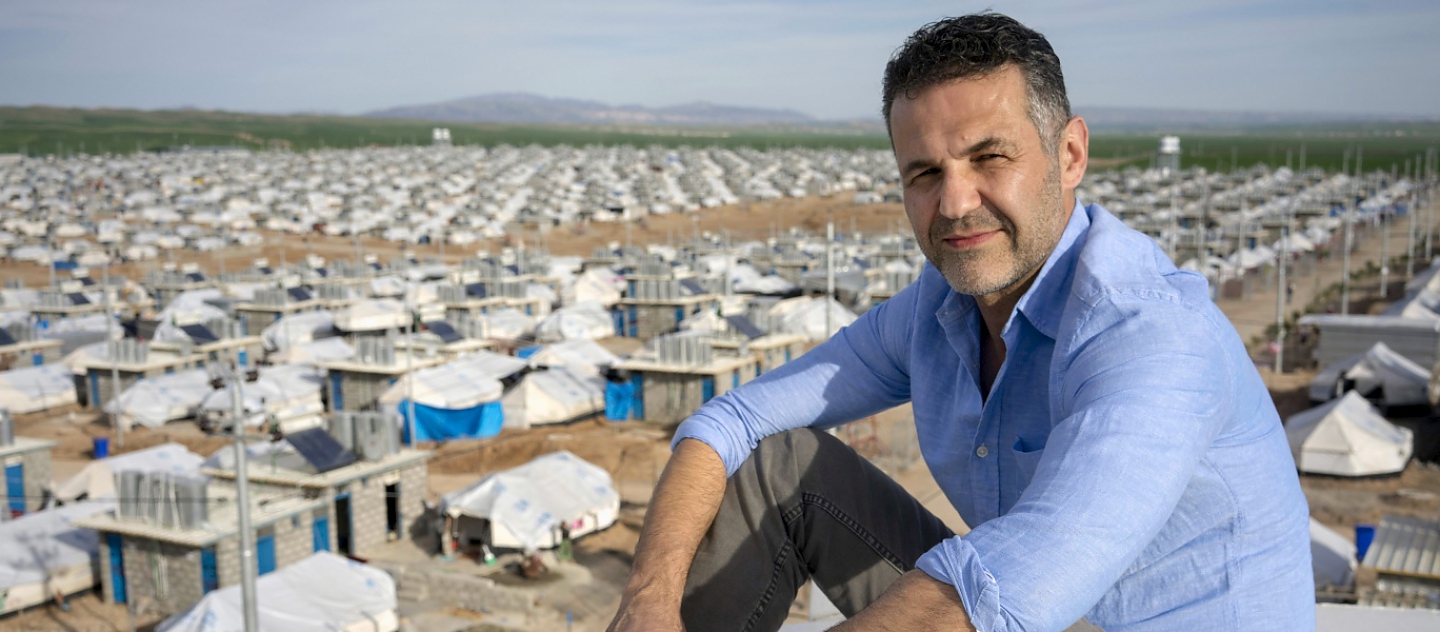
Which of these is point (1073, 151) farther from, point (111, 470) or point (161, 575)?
point (111, 470)

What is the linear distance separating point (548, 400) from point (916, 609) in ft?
78.2

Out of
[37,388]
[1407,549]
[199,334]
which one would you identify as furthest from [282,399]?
[1407,549]

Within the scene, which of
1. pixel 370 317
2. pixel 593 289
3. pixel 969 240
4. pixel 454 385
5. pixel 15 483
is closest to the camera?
pixel 969 240

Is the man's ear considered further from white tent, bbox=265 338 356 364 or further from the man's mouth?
white tent, bbox=265 338 356 364

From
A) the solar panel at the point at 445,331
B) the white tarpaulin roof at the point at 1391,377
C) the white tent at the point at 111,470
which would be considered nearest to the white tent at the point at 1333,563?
the white tarpaulin roof at the point at 1391,377

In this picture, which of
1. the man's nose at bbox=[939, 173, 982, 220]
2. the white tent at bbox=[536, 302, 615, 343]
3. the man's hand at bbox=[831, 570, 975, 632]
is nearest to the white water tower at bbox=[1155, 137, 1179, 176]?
the white tent at bbox=[536, 302, 615, 343]

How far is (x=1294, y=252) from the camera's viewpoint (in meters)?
49.6

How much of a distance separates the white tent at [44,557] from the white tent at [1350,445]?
19364 millimetres

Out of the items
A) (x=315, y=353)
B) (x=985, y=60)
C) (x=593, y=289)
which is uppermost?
(x=985, y=60)

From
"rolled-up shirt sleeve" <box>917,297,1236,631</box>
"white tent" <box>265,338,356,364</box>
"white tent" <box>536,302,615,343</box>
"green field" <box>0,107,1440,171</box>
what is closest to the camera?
"rolled-up shirt sleeve" <box>917,297,1236,631</box>

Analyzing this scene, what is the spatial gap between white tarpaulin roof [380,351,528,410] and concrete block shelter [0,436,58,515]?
6372mm

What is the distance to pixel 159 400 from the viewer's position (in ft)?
84.9

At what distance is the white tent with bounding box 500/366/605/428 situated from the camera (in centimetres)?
2489

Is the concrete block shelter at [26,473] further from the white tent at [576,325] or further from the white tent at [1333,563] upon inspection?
the white tent at [1333,563]
